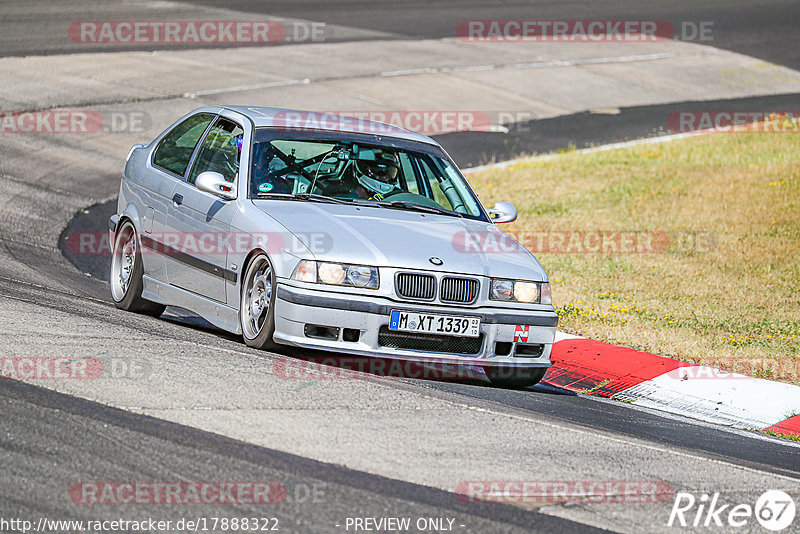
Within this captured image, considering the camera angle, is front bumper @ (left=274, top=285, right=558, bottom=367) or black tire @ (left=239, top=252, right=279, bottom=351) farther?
black tire @ (left=239, top=252, right=279, bottom=351)

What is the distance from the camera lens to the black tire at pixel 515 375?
8.01 metres

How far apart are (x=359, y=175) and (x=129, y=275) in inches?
83.1

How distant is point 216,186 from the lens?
8.25 metres

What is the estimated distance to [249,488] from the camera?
16.4 ft

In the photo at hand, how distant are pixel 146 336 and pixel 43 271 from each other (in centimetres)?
348
